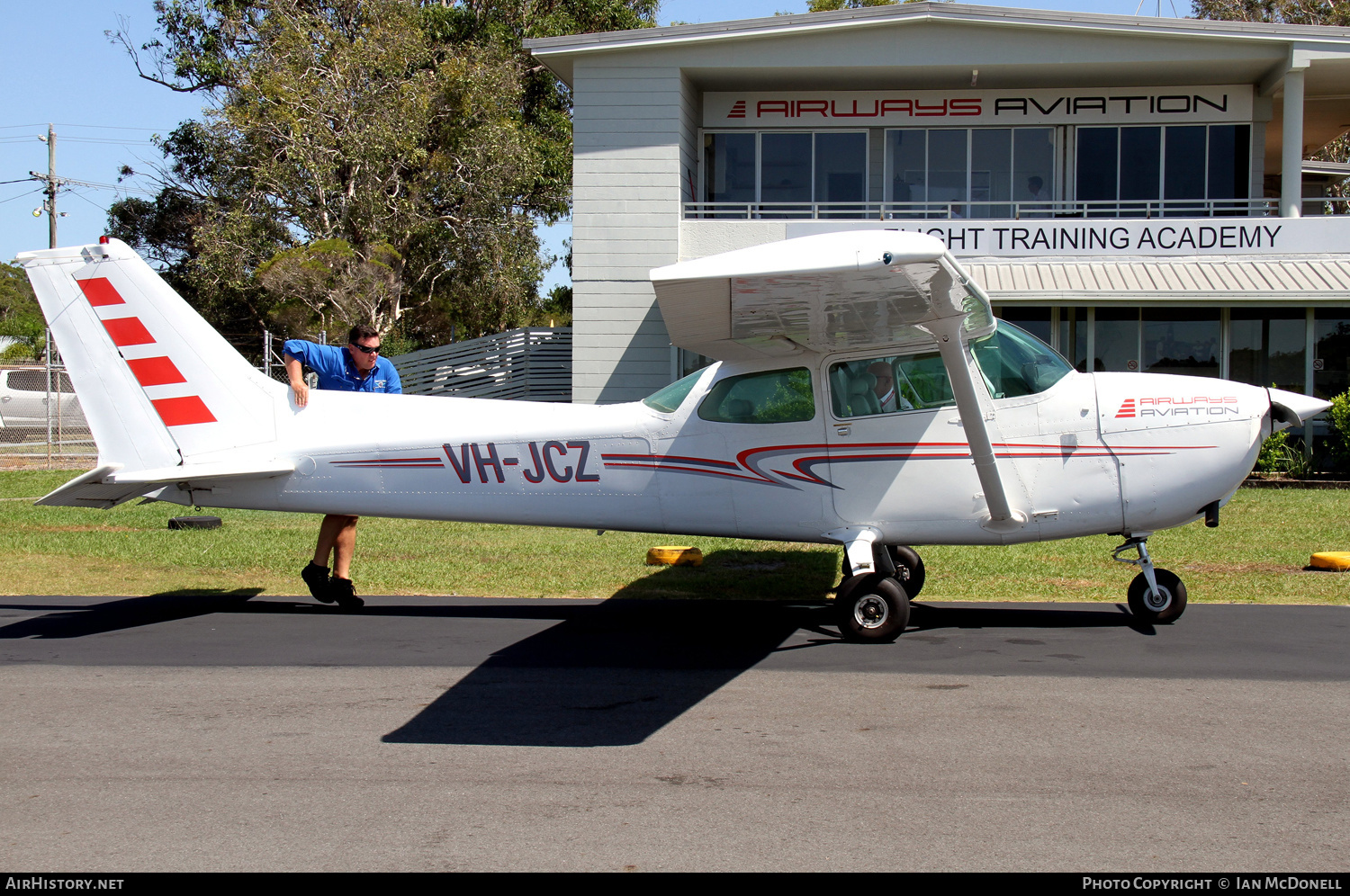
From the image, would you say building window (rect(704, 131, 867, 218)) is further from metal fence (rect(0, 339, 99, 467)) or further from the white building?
metal fence (rect(0, 339, 99, 467))

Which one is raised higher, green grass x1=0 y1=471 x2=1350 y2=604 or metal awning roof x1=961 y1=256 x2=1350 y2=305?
metal awning roof x1=961 y1=256 x2=1350 y2=305

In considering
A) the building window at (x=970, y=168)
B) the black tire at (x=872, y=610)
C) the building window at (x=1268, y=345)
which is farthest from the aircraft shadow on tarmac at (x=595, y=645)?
the building window at (x=970, y=168)

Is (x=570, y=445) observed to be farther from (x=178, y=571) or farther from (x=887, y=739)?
(x=178, y=571)

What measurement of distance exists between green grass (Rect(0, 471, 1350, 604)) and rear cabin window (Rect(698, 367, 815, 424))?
1.88 metres

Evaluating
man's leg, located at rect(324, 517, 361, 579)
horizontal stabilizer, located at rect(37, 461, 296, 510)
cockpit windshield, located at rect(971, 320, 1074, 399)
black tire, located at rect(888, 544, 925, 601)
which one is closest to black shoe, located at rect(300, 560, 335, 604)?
man's leg, located at rect(324, 517, 361, 579)

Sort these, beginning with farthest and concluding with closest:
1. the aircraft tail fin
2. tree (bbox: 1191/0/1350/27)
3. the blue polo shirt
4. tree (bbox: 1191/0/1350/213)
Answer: tree (bbox: 1191/0/1350/213), tree (bbox: 1191/0/1350/27), the blue polo shirt, the aircraft tail fin

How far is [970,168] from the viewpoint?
70.2ft

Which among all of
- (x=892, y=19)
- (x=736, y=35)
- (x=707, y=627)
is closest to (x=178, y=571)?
(x=707, y=627)

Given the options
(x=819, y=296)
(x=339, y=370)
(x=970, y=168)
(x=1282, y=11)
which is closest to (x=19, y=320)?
(x=970, y=168)

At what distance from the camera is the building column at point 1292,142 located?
62.1ft

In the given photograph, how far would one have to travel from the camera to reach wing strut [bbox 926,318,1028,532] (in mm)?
6414

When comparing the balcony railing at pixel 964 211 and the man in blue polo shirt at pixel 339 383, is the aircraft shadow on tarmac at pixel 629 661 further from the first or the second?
the balcony railing at pixel 964 211

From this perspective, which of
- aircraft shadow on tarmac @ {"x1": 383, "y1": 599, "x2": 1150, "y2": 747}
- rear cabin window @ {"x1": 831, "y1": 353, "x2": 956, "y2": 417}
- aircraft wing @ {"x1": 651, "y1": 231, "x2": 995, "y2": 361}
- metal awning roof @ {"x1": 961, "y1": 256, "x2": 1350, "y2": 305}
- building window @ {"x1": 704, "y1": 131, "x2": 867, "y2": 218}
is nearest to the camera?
aircraft wing @ {"x1": 651, "y1": 231, "x2": 995, "y2": 361}
